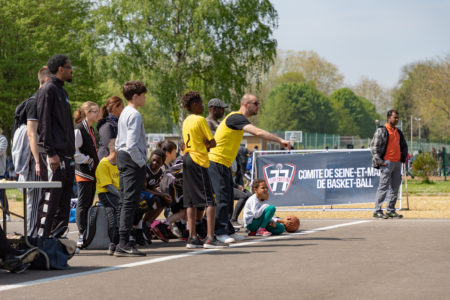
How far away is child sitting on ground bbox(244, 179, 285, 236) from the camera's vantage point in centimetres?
1104

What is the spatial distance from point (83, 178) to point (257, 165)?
26.8 feet

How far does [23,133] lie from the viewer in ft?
29.3

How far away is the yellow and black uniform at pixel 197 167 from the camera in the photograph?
912cm

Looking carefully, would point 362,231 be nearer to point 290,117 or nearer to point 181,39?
point 181,39

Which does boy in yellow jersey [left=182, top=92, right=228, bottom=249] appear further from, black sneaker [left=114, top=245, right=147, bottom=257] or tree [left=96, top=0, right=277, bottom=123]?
tree [left=96, top=0, right=277, bottom=123]

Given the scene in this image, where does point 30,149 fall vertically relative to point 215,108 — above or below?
below

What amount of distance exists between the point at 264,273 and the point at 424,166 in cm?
2669

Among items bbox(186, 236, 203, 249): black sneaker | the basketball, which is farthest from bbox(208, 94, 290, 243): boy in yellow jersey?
the basketball

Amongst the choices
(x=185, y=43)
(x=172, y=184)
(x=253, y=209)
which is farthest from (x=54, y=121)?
(x=185, y=43)

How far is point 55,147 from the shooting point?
7.62 m

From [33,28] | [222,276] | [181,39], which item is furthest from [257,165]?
[33,28]

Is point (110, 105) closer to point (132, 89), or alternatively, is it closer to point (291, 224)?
point (132, 89)

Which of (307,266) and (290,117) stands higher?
(290,117)

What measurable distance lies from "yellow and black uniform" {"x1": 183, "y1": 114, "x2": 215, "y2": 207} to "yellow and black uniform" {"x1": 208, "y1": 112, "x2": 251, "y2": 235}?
19.4 inches
